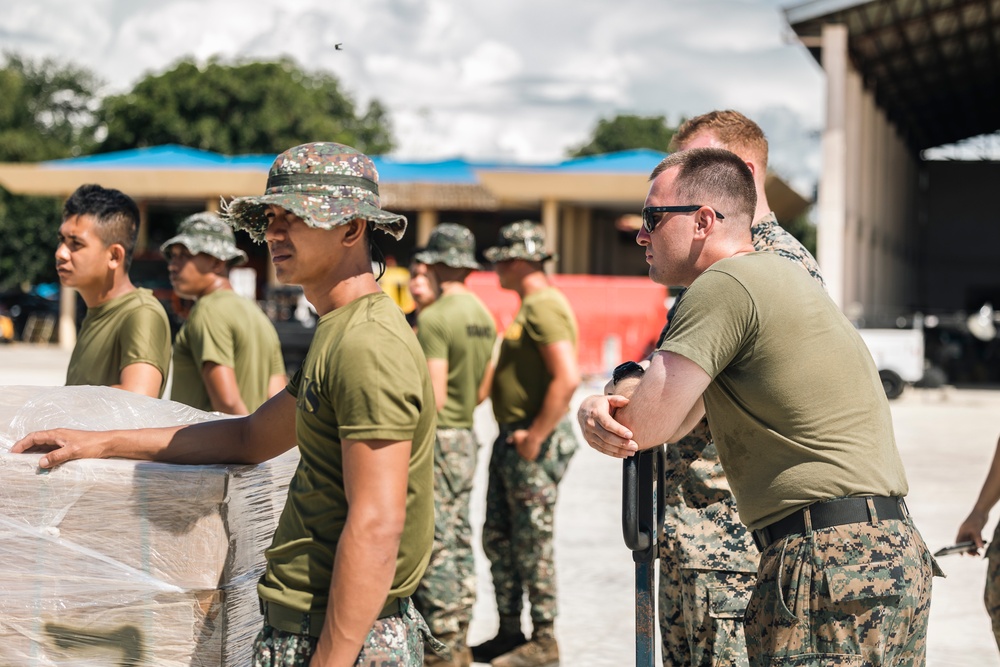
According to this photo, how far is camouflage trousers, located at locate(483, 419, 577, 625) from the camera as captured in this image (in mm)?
A: 5238

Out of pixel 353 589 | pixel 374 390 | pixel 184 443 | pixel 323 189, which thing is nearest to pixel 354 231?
pixel 323 189

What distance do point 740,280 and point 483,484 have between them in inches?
314

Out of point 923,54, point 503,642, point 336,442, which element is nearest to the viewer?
point 336,442

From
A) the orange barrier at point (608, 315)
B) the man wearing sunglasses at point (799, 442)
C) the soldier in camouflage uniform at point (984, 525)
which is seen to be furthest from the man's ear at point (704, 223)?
the orange barrier at point (608, 315)

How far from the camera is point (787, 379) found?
2.43m

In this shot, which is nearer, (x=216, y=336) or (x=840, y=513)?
(x=840, y=513)

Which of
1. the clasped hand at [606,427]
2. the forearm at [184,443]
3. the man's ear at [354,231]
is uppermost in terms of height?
the man's ear at [354,231]

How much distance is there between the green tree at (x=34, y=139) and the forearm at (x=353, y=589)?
4104cm

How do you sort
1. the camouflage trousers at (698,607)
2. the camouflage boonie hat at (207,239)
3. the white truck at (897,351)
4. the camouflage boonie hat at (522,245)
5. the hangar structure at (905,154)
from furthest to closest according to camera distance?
1. the hangar structure at (905,154)
2. the white truck at (897,351)
3. the camouflage boonie hat at (522,245)
4. the camouflage boonie hat at (207,239)
5. the camouflage trousers at (698,607)

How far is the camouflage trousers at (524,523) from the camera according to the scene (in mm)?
5238

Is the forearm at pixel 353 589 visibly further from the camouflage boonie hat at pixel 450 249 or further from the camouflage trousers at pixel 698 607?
the camouflage boonie hat at pixel 450 249

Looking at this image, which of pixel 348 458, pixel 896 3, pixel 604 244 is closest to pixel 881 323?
pixel 896 3

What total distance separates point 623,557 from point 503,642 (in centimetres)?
215

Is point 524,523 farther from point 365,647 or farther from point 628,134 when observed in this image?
point 628,134
